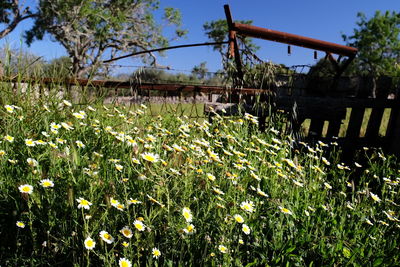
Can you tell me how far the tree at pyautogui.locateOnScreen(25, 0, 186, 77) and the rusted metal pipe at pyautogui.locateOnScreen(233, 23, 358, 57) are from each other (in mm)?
18162

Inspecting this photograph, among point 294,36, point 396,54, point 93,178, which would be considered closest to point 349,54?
point 294,36

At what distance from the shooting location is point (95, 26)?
25094 mm

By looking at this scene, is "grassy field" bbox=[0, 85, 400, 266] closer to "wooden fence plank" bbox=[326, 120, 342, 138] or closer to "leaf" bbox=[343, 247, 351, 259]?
"leaf" bbox=[343, 247, 351, 259]

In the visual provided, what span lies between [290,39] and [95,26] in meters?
21.6

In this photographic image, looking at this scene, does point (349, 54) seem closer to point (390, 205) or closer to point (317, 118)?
point (317, 118)

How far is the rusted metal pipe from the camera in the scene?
588 cm

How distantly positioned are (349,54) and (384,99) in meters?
1.33

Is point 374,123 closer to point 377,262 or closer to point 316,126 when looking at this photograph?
point 316,126

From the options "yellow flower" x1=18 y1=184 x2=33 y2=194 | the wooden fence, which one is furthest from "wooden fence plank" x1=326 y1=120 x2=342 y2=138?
"yellow flower" x1=18 y1=184 x2=33 y2=194

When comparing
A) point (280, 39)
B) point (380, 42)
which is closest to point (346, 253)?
point (280, 39)

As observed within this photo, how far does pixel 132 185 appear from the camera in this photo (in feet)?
6.77

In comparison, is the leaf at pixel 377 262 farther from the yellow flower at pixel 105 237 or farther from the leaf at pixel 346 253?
the yellow flower at pixel 105 237

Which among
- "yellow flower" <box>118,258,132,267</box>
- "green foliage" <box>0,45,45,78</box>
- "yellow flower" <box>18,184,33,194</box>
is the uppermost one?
"green foliage" <box>0,45,45,78</box>

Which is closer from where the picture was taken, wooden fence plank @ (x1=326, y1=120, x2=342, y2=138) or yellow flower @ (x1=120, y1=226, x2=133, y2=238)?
yellow flower @ (x1=120, y1=226, x2=133, y2=238)
